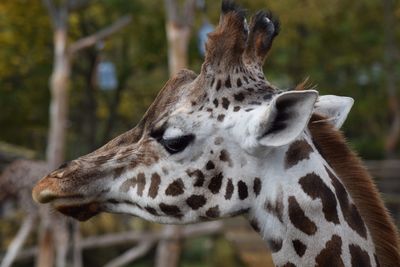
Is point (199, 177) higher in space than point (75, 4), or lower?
lower

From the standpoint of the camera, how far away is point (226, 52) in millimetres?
3119

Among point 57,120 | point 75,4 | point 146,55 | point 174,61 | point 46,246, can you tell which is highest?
point 75,4

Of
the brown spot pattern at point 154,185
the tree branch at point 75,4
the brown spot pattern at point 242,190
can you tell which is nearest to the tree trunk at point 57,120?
the tree branch at point 75,4

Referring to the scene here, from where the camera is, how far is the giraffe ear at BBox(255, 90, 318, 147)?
2.76 metres

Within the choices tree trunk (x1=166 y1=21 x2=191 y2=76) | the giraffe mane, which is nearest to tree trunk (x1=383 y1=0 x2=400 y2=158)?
tree trunk (x1=166 y1=21 x2=191 y2=76)

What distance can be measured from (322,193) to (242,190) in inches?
10.8

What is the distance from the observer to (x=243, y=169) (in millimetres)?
2953

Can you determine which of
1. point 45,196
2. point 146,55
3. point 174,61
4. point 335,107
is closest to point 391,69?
point 146,55

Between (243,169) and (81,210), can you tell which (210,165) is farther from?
(81,210)

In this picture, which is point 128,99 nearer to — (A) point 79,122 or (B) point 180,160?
(A) point 79,122

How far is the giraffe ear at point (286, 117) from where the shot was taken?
2758mm

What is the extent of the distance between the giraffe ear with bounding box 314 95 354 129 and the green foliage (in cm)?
1300

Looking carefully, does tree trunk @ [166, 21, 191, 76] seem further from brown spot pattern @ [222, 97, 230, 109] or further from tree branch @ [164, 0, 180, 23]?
brown spot pattern @ [222, 97, 230, 109]

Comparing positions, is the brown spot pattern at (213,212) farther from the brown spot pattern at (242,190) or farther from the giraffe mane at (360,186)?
the giraffe mane at (360,186)
